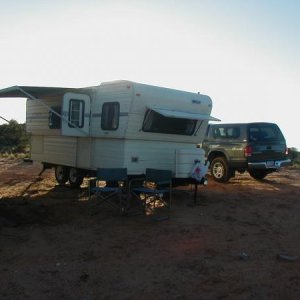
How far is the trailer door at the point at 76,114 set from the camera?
10.2 m

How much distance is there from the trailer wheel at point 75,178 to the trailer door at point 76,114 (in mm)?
1519

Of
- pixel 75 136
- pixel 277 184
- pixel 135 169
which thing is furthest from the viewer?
pixel 277 184

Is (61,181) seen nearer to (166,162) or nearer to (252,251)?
(166,162)

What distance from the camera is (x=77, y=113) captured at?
1042 centimetres

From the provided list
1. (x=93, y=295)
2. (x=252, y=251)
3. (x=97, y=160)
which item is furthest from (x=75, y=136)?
(x=93, y=295)

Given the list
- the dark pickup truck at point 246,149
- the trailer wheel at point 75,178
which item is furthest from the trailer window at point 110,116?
the dark pickup truck at point 246,149

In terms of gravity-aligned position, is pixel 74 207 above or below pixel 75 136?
below

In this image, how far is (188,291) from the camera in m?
4.73

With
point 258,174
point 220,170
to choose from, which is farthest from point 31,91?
point 258,174

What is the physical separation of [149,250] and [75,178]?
5.94 m

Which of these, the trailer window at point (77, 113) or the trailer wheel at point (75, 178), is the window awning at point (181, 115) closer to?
the trailer window at point (77, 113)

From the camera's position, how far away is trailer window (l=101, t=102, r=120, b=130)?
980 cm

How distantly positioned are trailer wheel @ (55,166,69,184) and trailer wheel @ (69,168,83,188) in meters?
0.33

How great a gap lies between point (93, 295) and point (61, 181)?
8129 mm
